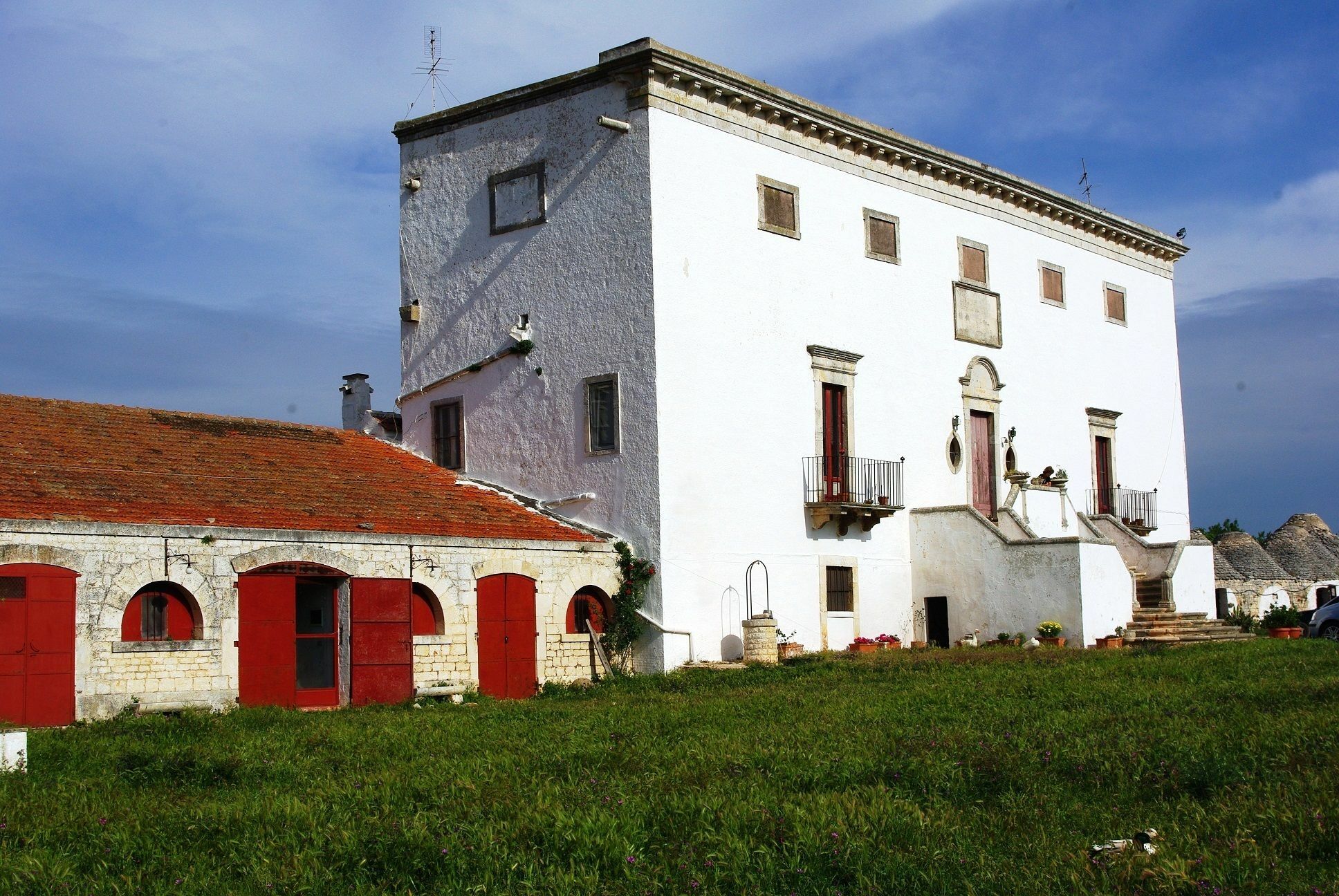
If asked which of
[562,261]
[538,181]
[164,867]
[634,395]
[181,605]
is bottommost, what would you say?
[164,867]

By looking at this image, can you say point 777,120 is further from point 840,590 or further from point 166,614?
point 166,614

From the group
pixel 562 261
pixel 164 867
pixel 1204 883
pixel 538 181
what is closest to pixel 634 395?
pixel 562 261

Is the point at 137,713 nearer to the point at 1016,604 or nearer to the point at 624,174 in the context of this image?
the point at 624,174

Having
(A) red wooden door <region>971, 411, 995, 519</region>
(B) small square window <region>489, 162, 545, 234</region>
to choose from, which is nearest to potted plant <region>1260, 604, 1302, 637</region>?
(A) red wooden door <region>971, 411, 995, 519</region>

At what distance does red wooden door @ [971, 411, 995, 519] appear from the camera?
94.6 ft

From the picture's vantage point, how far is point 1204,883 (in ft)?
23.7

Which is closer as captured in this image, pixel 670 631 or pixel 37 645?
pixel 37 645

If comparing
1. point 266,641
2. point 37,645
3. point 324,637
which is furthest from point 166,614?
point 324,637

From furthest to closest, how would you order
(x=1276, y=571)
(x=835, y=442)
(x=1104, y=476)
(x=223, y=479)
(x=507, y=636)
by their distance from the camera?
(x=1276, y=571) < (x=1104, y=476) < (x=835, y=442) < (x=507, y=636) < (x=223, y=479)

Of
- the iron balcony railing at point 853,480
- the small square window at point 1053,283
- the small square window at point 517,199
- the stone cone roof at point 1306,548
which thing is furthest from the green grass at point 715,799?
the stone cone roof at point 1306,548

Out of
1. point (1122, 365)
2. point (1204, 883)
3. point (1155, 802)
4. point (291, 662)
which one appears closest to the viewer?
point (1204, 883)

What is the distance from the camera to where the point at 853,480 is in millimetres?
25422

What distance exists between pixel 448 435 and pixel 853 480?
7.44 meters

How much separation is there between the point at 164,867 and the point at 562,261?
1641 centimetres
